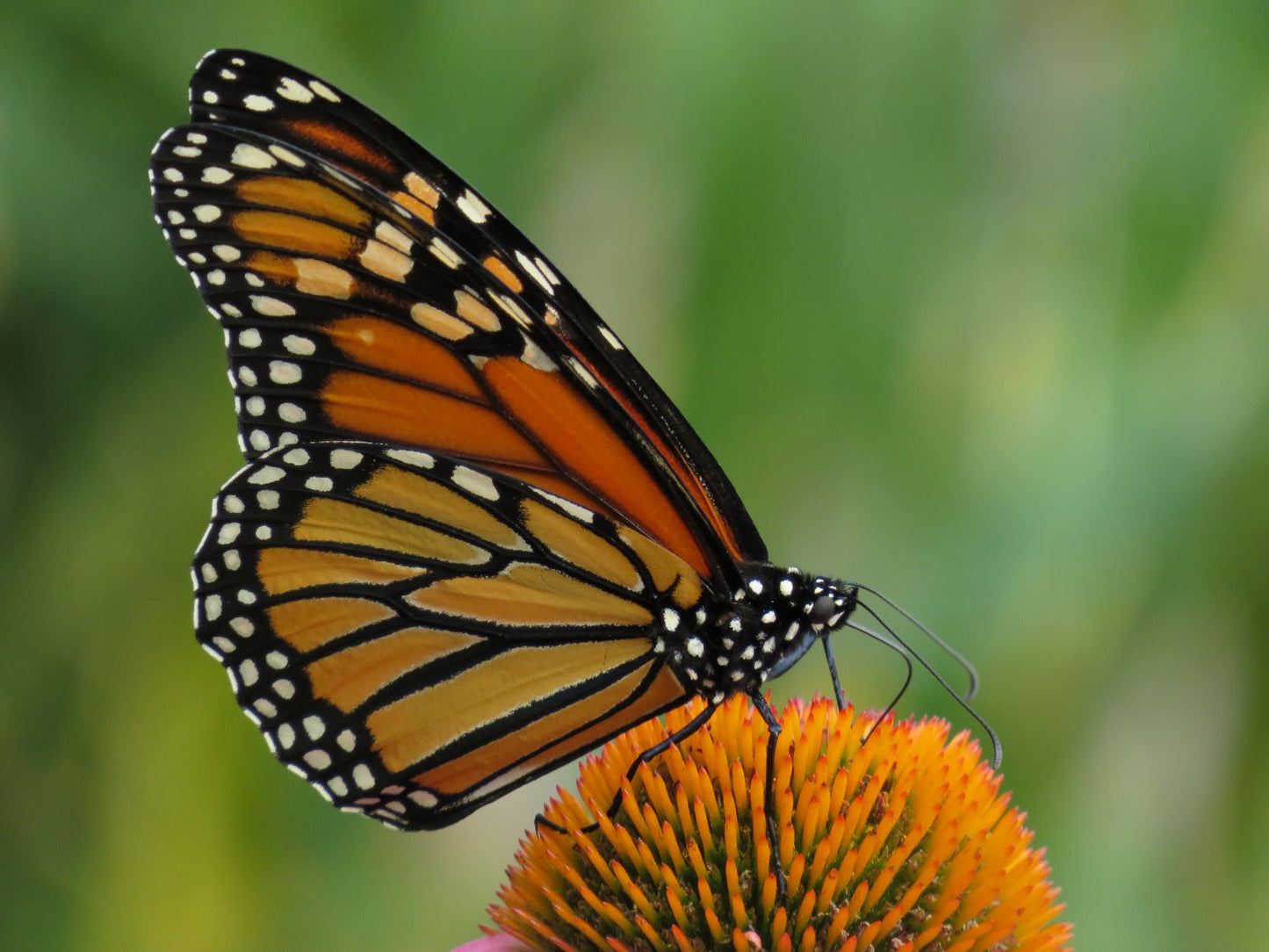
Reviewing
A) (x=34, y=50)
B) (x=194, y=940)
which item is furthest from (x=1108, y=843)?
(x=34, y=50)

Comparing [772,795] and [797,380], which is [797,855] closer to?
[772,795]

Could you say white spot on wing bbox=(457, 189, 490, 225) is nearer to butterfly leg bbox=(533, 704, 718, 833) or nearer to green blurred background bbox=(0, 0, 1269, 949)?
butterfly leg bbox=(533, 704, 718, 833)

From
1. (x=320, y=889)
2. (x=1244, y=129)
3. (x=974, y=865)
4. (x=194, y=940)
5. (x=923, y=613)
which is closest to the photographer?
(x=974, y=865)

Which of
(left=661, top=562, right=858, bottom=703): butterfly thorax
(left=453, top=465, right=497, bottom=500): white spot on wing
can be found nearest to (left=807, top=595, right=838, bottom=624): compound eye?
(left=661, top=562, right=858, bottom=703): butterfly thorax

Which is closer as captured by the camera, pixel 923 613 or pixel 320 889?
pixel 320 889

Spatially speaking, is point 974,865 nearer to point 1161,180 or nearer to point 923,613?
point 923,613

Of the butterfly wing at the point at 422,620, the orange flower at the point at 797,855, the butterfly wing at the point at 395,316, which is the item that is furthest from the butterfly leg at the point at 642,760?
the butterfly wing at the point at 395,316
